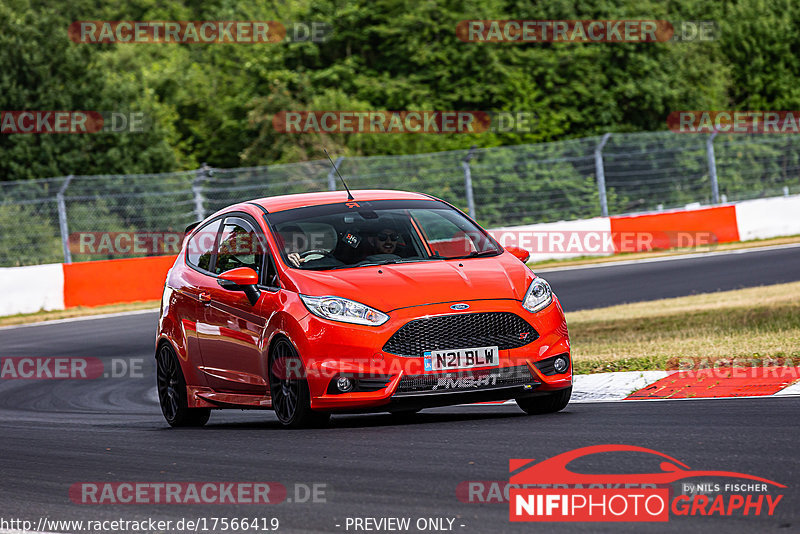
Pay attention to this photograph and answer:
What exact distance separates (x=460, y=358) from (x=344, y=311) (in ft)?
2.51

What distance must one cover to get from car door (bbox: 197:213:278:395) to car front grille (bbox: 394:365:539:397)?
1101mm

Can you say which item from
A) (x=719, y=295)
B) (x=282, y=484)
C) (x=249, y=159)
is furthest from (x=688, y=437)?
(x=249, y=159)

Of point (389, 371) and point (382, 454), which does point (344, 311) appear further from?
point (382, 454)

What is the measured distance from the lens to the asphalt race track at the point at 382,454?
5.56 meters

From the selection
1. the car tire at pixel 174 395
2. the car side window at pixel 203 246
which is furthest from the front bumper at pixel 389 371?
the car tire at pixel 174 395

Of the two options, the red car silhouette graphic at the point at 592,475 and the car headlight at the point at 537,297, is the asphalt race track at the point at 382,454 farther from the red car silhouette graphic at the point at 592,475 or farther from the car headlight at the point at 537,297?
the car headlight at the point at 537,297

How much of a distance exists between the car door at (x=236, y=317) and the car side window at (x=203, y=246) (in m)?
0.13

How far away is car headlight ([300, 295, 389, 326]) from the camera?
7.86m

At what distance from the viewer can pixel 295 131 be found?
4209 centimetres

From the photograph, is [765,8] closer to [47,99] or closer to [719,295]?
[47,99]

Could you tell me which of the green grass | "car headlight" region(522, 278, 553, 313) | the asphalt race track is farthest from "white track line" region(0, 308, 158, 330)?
"car headlight" region(522, 278, 553, 313)

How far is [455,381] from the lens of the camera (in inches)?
309

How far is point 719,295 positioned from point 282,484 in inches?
502

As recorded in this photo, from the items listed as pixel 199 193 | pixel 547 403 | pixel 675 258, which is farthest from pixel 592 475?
pixel 199 193
